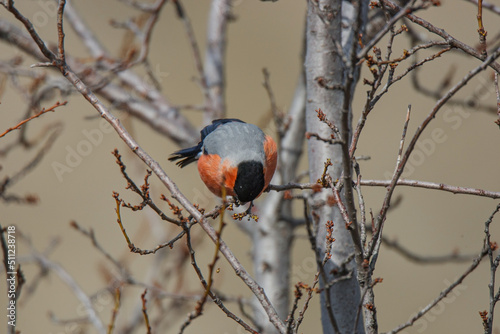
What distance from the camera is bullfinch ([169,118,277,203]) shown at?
3.04 metres

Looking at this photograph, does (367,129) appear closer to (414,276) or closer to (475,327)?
(414,276)

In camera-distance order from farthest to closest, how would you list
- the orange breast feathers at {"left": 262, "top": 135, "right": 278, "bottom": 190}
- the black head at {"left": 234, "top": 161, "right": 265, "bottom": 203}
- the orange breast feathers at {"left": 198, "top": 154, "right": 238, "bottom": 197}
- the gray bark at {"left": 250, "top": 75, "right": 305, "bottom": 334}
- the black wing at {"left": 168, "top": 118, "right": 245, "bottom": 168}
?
the gray bark at {"left": 250, "top": 75, "right": 305, "bottom": 334} < the black wing at {"left": 168, "top": 118, "right": 245, "bottom": 168} < the orange breast feathers at {"left": 262, "top": 135, "right": 278, "bottom": 190} < the orange breast feathers at {"left": 198, "top": 154, "right": 238, "bottom": 197} < the black head at {"left": 234, "top": 161, "right": 265, "bottom": 203}

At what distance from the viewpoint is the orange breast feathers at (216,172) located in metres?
3.22

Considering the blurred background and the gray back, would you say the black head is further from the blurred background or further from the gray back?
the blurred background

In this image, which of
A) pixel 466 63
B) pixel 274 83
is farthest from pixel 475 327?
pixel 274 83

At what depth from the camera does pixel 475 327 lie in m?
7.36

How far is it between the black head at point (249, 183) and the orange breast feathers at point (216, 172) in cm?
12

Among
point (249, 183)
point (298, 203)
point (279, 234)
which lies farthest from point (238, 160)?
point (298, 203)

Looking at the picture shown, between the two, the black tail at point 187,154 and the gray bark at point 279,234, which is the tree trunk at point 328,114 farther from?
the black tail at point 187,154

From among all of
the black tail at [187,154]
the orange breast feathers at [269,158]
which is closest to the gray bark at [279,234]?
the orange breast feathers at [269,158]

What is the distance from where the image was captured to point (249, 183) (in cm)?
301

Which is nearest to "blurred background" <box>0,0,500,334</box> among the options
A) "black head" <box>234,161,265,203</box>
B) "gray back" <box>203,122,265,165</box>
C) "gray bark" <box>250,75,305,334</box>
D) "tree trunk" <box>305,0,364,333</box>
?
"gray bark" <box>250,75,305,334</box>

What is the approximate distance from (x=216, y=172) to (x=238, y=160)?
0.62 ft

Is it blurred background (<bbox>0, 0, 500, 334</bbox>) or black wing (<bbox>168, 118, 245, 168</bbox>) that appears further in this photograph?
blurred background (<bbox>0, 0, 500, 334</bbox>)
